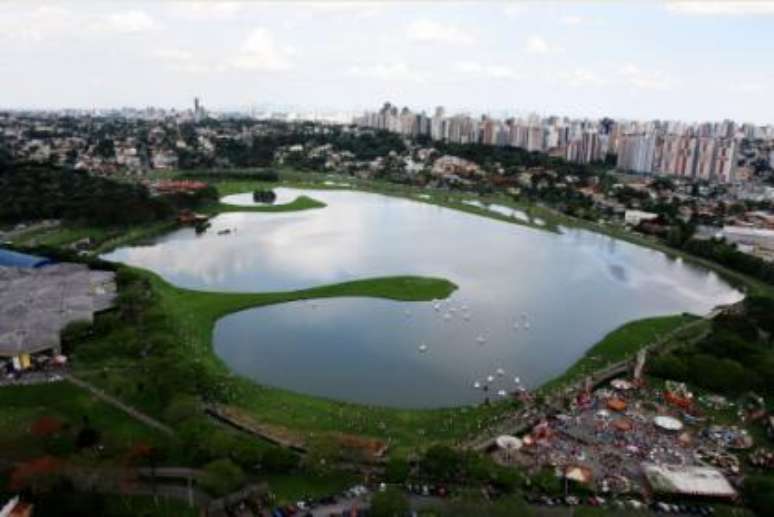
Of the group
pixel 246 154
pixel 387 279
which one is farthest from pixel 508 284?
pixel 246 154

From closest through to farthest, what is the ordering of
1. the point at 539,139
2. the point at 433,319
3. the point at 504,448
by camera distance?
the point at 504,448 → the point at 433,319 → the point at 539,139

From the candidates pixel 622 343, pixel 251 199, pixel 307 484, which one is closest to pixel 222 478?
pixel 307 484

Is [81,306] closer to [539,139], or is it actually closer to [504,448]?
[504,448]

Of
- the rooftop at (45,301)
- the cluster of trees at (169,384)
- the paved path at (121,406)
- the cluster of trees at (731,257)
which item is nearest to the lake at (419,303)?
the cluster of trees at (731,257)

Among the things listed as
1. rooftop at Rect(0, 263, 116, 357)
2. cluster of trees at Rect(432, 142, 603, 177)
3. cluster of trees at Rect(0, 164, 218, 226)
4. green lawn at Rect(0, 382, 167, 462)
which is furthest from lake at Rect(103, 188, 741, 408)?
cluster of trees at Rect(432, 142, 603, 177)

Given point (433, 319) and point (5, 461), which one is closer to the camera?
point (5, 461)

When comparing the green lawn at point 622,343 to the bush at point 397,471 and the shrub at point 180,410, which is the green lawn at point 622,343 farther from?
the shrub at point 180,410
